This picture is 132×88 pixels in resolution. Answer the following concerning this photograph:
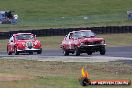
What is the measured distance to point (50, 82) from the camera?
1552 cm

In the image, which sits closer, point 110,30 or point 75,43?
point 75,43

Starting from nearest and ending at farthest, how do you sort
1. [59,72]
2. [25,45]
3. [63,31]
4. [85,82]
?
1. [85,82]
2. [59,72]
3. [25,45]
4. [63,31]

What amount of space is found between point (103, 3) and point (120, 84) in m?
71.7

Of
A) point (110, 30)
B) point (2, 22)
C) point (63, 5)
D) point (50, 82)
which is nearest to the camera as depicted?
point (50, 82)

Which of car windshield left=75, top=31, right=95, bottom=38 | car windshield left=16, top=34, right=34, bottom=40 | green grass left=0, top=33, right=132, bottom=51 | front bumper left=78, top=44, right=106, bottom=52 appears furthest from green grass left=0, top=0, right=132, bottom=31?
front bumper left=78, top=44, right=106, bottom=52

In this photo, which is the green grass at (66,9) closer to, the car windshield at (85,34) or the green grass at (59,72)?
the car windshield at (85,34)

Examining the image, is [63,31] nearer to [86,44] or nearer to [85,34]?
[85,34]

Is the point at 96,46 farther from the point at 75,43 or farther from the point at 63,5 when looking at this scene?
the point at 63,5

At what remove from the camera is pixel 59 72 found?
2011 cm

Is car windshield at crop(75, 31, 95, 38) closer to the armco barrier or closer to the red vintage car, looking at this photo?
the red vintage car

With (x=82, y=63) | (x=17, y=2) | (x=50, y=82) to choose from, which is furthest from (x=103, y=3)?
(x=50, y=82)

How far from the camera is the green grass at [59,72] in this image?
49.5 feet

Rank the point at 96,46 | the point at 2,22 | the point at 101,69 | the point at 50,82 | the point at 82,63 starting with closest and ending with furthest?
the point at 50,82 → the point at 101,69 → the point at 82,63 → the point at 96,46 → the point at 2,22

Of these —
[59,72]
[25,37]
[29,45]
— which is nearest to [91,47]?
[29,45]
